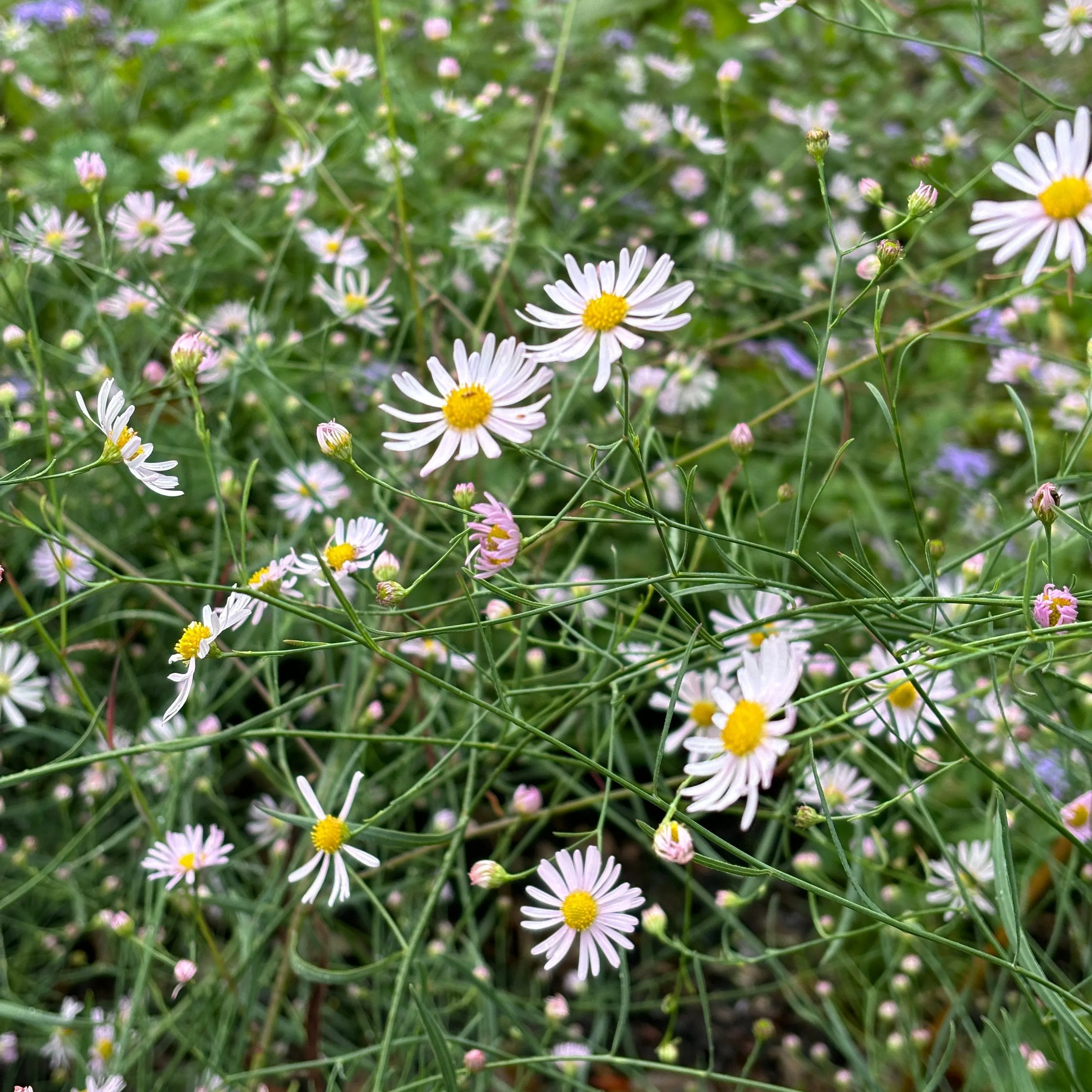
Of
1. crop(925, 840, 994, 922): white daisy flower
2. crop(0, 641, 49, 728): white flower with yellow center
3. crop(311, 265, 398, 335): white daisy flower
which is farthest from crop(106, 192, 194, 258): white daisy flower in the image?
crop(925, 840, 994, 922): white daisy flower

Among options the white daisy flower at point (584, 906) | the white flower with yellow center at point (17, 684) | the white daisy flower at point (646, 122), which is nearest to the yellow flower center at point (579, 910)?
the white daisy flower at point (584, 906)

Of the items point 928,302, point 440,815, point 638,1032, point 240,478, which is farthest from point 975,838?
point 240,478

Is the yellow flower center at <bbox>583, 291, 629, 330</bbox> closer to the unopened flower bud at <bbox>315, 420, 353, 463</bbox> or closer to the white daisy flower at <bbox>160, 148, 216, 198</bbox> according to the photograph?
the unopened flower bud at <bbox>315, 420, 353, 463</bbox>

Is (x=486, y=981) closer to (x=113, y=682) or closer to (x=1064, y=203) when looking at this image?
(x=113, y=682)

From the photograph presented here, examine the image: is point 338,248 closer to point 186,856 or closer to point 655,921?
point 186,856

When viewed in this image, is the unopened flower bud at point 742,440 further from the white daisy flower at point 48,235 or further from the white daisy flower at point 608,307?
the white daisy flower at point 48,235

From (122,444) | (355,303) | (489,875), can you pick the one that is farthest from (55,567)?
(489,875)
